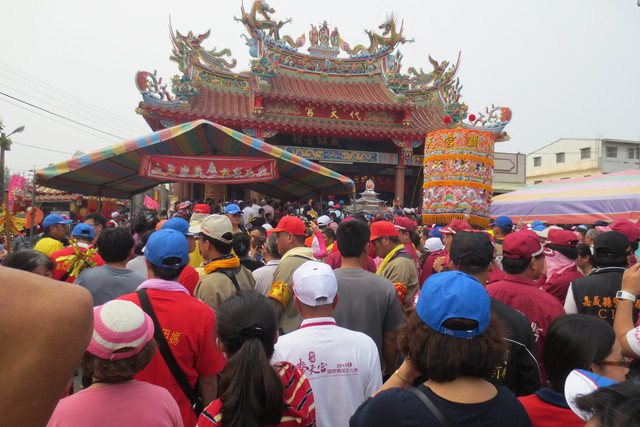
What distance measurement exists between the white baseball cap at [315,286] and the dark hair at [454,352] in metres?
0.70

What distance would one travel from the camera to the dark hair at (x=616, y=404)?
32.8 inches

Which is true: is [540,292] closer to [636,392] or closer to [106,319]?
[636,392]

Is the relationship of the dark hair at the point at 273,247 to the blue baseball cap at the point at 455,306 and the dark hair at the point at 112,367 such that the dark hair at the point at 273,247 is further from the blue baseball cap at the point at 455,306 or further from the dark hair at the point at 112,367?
the blue baseball cap at the point at 455,306

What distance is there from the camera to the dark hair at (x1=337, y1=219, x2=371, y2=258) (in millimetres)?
3189

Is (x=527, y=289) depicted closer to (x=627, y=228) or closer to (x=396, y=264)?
(x=396, y=264)

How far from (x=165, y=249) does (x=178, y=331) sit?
48cm

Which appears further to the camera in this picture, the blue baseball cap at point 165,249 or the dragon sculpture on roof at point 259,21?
the dragon sculpture on roof at point 259,21

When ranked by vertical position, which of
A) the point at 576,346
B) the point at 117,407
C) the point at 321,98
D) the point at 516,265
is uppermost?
the point at 321,98

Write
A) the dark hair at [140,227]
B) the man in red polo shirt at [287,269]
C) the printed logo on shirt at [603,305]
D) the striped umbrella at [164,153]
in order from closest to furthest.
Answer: the printed logo on shirt at [603,305] → the man in red polo shirt at [287,269] → the dark hair at [140,227] → the striped umbrella at [164,153]

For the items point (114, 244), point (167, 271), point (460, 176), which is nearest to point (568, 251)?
point (460, 176)

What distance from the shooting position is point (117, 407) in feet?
5.29

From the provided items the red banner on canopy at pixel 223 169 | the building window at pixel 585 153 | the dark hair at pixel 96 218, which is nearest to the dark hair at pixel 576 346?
the dark hair at pixel 96 218

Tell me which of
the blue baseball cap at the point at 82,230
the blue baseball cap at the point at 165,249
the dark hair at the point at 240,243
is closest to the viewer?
the blue baseball cap at the point at 165,249

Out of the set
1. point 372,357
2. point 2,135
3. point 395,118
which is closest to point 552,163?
point 395,118
